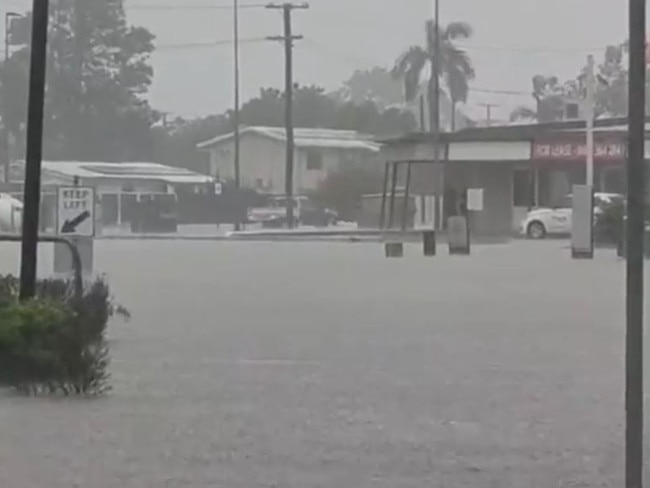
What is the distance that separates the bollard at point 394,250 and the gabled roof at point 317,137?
52216mm

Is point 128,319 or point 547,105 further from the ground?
point 547,105

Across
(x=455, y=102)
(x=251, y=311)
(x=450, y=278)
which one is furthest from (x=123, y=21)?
(x=251, y=311)

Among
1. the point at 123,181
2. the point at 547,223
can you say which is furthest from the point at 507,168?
the point at 123,181

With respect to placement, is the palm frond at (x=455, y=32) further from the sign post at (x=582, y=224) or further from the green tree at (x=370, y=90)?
the sign post at (x=582, y=224)

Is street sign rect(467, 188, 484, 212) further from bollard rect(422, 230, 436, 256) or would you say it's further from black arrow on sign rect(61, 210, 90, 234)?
black arrow on sign rect(61, 210, 90, 234)

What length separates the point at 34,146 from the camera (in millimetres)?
14383

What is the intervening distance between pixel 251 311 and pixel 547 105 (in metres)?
90.6

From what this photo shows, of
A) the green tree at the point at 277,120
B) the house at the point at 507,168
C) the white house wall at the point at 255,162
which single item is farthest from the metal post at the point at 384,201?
the green tree at the point at 277,120

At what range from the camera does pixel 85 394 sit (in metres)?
13.4

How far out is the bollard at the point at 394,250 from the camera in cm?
4338

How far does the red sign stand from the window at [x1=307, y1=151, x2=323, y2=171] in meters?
31.1

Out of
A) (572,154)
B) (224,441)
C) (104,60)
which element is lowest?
(224,441)

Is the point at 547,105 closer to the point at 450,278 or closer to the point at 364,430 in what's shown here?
the point at 450,278

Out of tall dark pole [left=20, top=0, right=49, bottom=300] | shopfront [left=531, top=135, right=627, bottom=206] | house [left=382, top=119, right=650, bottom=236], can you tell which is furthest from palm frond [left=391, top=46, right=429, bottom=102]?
tall dark pole [left=20, top=0, right=49, bottom=300]
